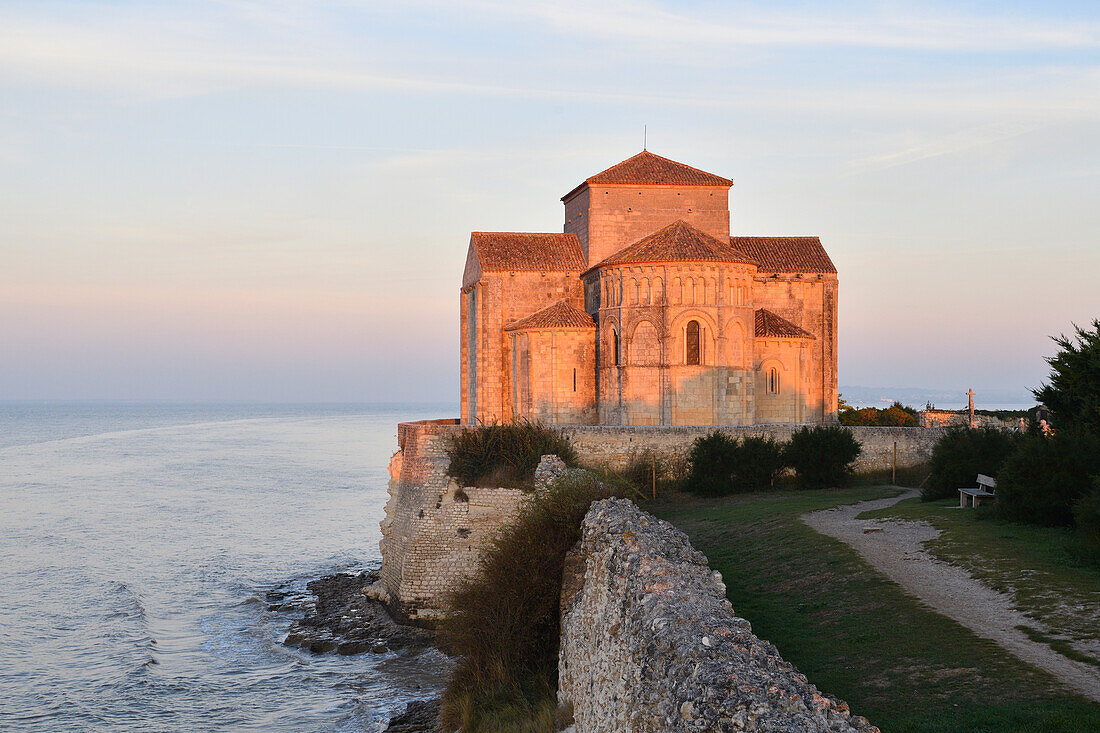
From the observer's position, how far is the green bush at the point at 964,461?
21.4 meters

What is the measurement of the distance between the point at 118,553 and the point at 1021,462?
31.9 m

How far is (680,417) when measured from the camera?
3197cm

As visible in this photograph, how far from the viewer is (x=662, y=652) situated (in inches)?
292

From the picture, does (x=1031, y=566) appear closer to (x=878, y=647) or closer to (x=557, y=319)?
(x=878, y=647)

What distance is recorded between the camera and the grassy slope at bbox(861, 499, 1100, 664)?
34.0 feet

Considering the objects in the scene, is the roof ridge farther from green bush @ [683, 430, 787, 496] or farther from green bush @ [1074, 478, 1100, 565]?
green bush @ [1074, 478, 1100, 565]

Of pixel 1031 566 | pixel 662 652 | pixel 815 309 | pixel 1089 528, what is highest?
pixel 815 309

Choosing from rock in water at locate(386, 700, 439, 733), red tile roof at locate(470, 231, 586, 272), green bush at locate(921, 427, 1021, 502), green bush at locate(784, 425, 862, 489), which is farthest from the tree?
red tile roof at locate(470, 231, 586, 272)

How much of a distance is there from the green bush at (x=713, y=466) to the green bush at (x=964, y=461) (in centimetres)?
640

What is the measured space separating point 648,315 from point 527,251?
23.1 feet

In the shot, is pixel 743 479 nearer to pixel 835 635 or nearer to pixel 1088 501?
pixel 1088 501

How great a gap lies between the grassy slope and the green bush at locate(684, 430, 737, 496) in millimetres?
9244

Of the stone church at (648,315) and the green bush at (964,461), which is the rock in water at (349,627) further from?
the green bush at (964,461)

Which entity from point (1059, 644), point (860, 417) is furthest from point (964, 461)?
point (860, 417)
